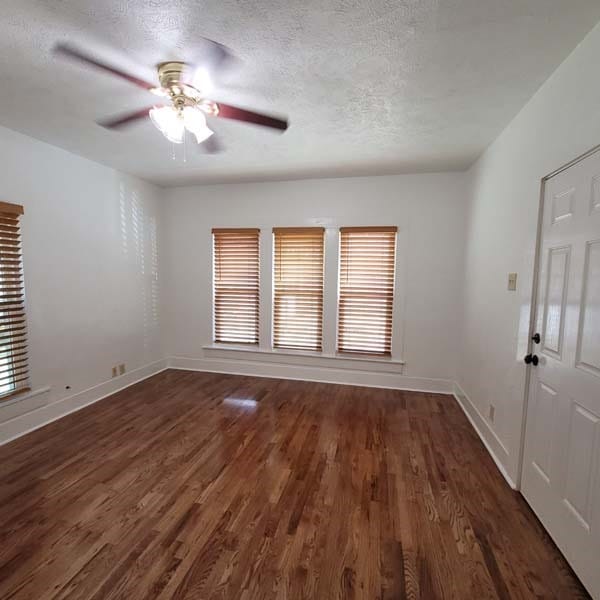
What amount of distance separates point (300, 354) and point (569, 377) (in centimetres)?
299

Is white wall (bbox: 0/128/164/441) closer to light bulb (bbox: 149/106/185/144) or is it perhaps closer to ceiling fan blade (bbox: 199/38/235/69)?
light bulb (bbox: 149/106/185/144)

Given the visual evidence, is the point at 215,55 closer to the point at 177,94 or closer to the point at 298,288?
the point at 177,94

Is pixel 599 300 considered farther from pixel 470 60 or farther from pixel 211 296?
pixel 211 296

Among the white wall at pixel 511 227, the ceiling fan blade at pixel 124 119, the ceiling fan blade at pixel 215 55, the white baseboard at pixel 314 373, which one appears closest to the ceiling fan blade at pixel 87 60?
the ceiling fan blade at pixel 124 119

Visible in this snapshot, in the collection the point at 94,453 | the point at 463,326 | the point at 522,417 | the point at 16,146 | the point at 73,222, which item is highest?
the point at 16,146

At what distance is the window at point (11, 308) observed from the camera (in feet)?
8.61

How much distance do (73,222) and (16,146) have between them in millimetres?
747

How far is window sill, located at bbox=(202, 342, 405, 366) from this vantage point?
401 centimetres

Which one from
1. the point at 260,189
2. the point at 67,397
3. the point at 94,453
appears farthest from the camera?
the point at 260,189

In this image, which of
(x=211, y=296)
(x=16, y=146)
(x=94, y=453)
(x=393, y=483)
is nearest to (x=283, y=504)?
(x=393, y=483)

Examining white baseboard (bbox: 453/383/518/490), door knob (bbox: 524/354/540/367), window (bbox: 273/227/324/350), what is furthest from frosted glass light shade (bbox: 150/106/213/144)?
white baseboard (bbox: 453/383/518/490)

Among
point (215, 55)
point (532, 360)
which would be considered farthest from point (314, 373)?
point (215, 55)

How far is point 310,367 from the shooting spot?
4.27 meters

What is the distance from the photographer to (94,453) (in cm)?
253
